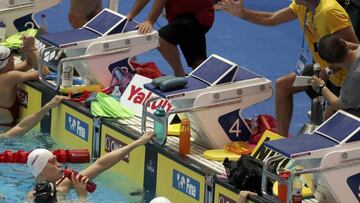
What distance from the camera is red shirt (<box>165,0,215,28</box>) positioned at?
10781 mm

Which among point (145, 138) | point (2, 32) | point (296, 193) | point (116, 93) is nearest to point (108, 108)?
point (116, 93)

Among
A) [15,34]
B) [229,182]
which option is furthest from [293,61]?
[229,182]

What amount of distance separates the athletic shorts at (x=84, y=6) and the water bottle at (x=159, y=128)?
2.96m

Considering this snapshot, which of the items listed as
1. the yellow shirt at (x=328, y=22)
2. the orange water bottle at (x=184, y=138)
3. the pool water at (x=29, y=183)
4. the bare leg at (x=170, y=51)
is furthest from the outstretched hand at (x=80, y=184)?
the bare leg at (x=170, y=51)

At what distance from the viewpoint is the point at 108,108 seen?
10398 millimetres

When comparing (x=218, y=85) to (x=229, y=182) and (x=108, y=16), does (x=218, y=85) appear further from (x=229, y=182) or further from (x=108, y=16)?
(x=108, y=16)

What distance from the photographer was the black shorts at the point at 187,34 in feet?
35.4

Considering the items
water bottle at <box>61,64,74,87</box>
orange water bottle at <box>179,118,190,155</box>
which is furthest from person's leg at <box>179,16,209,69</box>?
orange water bottle at <box>179,118,190,155</box>

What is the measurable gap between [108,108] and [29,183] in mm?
1005

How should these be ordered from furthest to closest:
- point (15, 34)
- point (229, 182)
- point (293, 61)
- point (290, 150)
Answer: point (293, 61), point (15, 34), point (229, 182), point (290, 150)

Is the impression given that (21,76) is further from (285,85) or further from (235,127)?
(285,85)

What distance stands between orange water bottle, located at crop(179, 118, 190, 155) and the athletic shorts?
325cm

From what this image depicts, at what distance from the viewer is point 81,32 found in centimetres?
1126

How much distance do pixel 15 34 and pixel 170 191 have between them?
4336 mm
